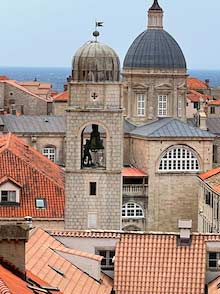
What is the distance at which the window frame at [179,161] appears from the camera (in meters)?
73.8

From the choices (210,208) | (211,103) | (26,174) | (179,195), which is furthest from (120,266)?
(211,103)

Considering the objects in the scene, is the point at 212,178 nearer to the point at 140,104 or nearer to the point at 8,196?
the point at 140,104

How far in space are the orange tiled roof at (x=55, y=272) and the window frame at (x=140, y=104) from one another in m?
47.0

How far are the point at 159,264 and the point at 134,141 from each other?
4302 cm

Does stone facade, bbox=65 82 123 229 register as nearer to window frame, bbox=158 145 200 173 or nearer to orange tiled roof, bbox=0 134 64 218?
orange tiled roof, bbox=0 134 64 218

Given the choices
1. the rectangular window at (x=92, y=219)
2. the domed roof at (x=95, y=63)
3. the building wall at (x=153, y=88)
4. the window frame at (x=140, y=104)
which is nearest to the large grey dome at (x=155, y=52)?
the building wall at (x=153, y=88)

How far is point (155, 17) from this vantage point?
87250mm

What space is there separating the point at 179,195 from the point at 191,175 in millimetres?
1527

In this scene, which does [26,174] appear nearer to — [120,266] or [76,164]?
[76,164]

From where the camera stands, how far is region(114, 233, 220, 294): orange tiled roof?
112 feet

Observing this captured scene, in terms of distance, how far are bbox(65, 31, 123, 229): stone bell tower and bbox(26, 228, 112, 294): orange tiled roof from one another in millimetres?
10243

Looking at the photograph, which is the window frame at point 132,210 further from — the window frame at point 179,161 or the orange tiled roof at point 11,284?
the orange tiled roof at point 11,284

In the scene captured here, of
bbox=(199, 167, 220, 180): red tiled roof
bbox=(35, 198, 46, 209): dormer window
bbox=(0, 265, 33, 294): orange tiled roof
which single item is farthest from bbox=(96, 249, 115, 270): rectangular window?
bbox=(199, 167, 220, 180): red tiled roof

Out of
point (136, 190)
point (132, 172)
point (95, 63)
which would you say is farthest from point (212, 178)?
point (95, 63)
